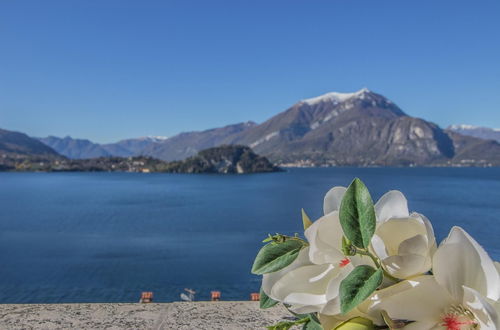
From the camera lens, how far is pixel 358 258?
54cm

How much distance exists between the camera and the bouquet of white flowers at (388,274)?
0.46 meters

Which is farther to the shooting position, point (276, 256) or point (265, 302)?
point (265, 302)

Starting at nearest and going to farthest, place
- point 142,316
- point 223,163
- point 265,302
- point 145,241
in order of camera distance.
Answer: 1. point 265,302
2. point 142,316
3. point 145,241
4. point 223,163

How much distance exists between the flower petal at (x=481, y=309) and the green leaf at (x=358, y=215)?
0.39ft

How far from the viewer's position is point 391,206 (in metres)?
0.58

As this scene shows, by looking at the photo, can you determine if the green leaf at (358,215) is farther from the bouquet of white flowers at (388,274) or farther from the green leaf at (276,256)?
the green leaf at (276,256)

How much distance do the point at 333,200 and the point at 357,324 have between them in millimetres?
176

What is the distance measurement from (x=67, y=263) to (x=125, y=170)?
551ft

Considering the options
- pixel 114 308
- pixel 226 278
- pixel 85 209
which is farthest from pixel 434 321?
pixel 85 209

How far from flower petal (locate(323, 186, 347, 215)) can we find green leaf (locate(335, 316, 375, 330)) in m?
0.15

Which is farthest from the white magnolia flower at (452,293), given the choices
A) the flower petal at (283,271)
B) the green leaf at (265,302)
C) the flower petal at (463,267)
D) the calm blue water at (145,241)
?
→ the calm blue water at (145,241)

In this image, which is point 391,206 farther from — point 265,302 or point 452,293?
point 265,302

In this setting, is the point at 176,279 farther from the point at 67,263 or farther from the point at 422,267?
the point at 422,267

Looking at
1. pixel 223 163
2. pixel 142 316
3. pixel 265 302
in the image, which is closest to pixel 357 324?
pixel 265 302
